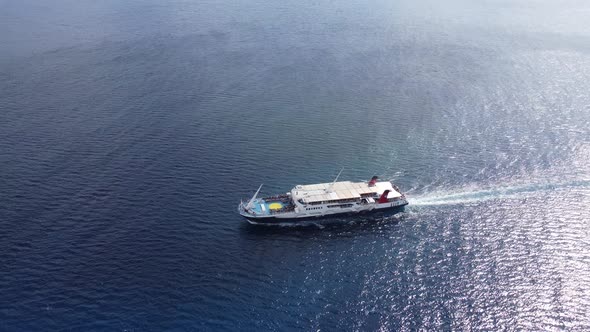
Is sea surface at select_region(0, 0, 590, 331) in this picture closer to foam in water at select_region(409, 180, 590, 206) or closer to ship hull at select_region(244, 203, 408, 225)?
foam in water at select_region(409, 180, 590, 206)

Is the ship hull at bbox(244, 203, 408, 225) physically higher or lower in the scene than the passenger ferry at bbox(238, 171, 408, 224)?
lower

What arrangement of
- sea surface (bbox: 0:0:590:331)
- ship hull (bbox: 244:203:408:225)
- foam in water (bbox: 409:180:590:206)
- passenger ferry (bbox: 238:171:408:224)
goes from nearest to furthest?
sea surface (bbox: 0:0:590:331) → ship hull (bbox: 244:203:408:225) → passenger ferry (bbox: 238:171:408:224) → foam in water (bbox: 409:180:590:206)

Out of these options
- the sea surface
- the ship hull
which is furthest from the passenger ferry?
the sea surface

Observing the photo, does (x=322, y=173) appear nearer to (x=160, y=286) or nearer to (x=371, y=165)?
(x=371, y=165)

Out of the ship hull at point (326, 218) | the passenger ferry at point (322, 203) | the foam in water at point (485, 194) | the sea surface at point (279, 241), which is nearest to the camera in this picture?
the sea surface at point (279, 241)

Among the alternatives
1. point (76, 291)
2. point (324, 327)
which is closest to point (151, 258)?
point (76, 291)

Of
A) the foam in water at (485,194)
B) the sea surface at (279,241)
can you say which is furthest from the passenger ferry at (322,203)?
the foam in water at (485,194)

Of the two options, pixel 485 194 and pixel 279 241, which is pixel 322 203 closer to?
pixel 279 241

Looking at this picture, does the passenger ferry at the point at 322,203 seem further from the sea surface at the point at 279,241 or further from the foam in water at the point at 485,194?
the foam in water at the point at 485,194
